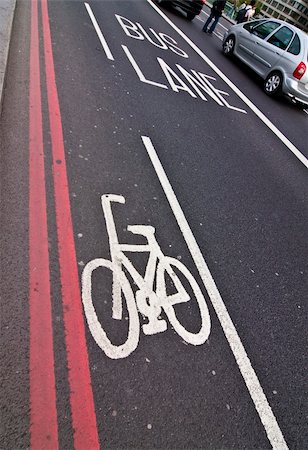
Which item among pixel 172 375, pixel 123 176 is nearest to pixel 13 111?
pixel 123 176

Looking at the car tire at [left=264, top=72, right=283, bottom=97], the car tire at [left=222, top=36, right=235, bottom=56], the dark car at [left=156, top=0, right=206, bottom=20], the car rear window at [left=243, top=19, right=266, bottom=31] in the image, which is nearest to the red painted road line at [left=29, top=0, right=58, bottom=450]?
the car tire at [left=264, top=72, right=283, bottom=97]

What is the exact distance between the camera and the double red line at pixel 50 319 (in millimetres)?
2338

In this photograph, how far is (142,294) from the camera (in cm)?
330

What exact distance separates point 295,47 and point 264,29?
1.77 metres

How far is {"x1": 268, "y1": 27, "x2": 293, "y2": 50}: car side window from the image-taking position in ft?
33.3

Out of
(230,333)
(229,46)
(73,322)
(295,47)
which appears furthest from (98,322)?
(229,46)

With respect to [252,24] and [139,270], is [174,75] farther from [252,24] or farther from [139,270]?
[139,270]

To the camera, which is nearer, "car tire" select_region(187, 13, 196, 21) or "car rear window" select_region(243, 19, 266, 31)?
"car rear window" select_region(243, 19, 266, 31)

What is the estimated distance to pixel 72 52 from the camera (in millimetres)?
7246

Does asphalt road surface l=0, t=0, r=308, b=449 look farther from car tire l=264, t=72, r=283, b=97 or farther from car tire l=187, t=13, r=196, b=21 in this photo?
car tire l=187, t=13, r=196, b=21

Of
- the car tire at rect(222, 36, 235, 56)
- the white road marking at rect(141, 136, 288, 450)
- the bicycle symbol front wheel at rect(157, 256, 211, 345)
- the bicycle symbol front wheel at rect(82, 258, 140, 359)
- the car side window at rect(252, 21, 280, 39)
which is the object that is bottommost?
the bicycle symbol front wheel at rect(82, 258, 140, 359)

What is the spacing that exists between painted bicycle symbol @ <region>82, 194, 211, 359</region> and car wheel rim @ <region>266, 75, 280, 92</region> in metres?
8.47

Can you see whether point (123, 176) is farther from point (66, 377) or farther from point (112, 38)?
point (112, 38)

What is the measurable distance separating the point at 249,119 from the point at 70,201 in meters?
5.91
